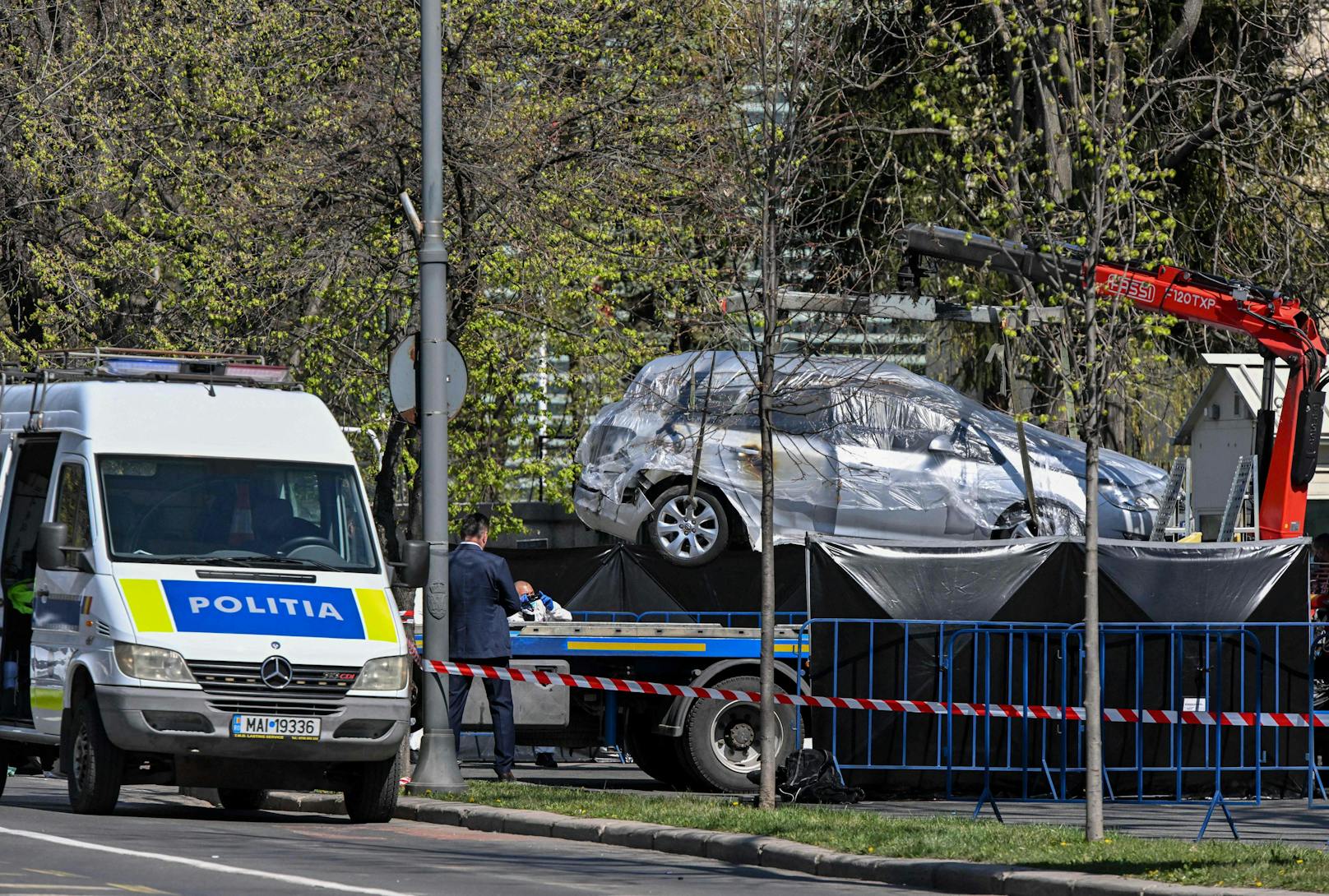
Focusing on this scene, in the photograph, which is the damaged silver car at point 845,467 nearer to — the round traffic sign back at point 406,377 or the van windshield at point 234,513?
the round traffic sign back at point 406,377

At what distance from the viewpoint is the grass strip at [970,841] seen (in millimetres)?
10156

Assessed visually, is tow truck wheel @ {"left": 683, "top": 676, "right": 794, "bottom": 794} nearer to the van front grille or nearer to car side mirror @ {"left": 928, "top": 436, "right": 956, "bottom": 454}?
the van front grille

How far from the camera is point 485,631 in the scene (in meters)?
15.4

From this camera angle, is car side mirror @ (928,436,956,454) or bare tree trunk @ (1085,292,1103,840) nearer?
bare tree trunk @ (1085,292,1103,840)

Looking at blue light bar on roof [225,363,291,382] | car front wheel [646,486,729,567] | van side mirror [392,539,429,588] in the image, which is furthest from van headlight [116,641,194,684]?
car front wheel [646,486,729,567]

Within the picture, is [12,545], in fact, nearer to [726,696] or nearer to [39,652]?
[39,652]

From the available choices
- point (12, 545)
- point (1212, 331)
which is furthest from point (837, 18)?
point (1212, 331)

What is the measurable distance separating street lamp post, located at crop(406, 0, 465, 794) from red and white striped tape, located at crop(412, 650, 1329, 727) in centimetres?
30

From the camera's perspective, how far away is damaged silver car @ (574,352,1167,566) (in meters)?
20.8

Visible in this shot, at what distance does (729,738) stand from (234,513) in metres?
4.26

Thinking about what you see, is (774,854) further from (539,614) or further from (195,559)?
(539,614)

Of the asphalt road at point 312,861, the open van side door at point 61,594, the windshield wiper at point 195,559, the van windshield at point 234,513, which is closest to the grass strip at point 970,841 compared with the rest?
the asphalt road at point 312,861

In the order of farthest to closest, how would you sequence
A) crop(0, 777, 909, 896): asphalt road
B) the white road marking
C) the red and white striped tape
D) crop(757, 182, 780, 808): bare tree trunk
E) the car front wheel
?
the car front wheel < the red and white striped tape < crop(757, 182, 780, 808): bare tree trunk < crop(0, 777, 909, 896): asphalt road < the white road marking

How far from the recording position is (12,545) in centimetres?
1427
